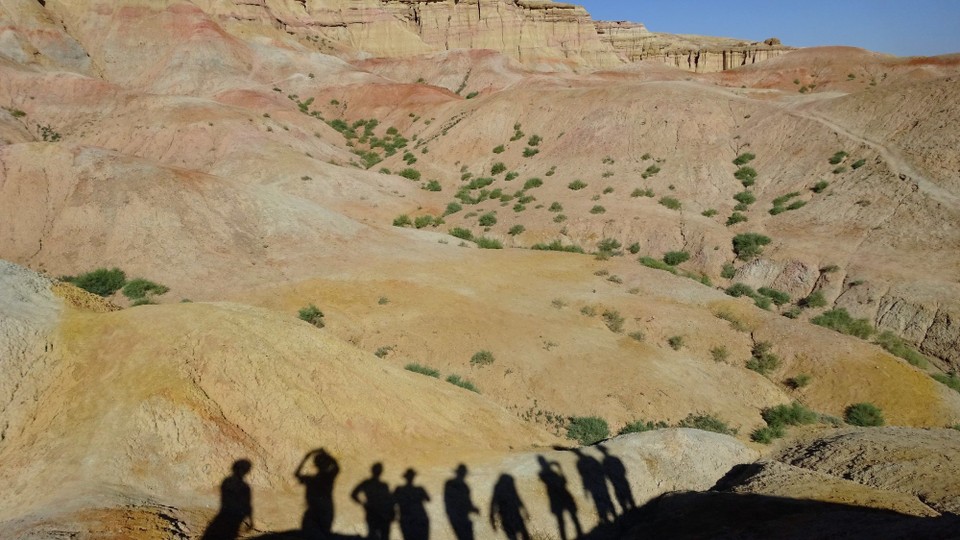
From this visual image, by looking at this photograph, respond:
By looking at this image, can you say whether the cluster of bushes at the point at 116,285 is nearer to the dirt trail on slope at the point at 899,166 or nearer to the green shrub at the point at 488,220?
the green shrub at the point at 488,220

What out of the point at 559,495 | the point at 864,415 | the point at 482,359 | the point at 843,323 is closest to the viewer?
the point at 559,495

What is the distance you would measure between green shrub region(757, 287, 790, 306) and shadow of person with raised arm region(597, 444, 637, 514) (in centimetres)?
1652

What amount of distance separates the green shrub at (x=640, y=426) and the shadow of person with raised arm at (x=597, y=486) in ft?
13.1

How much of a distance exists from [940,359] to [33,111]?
5452 centimetres

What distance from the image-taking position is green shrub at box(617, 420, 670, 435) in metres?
12.7

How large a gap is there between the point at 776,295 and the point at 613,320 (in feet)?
30.6

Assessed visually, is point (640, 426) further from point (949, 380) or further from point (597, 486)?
point (949, 380)

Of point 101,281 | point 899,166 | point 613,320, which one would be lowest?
point 613,320

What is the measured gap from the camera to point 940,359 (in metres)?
17.3

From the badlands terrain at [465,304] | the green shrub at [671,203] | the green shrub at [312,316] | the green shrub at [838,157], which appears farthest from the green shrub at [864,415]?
the green shrub at [838,157]

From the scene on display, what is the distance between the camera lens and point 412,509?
24.7 ft

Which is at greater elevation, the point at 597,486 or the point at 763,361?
the point at 597,486

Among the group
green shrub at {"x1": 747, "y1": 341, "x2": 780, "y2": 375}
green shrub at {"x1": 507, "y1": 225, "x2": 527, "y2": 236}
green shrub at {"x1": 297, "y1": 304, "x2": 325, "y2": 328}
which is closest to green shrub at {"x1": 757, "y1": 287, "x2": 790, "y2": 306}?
green shrub at {"x1": 747, "y1": 341, "x2": 780, "y2": 375}

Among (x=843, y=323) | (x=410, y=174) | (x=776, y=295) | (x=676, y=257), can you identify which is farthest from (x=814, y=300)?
(x=410, y=174)
